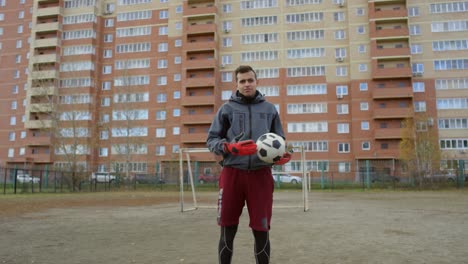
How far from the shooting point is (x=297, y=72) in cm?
5194

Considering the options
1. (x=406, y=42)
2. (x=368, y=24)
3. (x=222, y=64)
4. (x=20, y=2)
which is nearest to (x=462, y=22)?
(x=406, y=42)

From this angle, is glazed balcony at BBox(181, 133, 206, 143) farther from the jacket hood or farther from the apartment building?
the jacket hood

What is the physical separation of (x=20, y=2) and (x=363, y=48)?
55628 millimetres

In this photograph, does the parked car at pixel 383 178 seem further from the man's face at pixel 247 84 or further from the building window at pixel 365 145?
the man's face at pixel 247 84

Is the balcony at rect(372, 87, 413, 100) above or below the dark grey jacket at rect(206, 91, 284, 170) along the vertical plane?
above

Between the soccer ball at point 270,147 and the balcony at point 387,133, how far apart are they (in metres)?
46.9

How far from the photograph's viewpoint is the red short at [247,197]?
360 centimetres

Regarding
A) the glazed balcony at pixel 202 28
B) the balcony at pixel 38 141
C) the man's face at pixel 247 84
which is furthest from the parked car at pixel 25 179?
the glazed balcony at pixel 202 28

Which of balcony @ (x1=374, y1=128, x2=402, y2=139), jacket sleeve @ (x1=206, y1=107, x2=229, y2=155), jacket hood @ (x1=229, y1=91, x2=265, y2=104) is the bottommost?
jacket sleeve @ (x1=206, y1=107, x2=229, y2=155)

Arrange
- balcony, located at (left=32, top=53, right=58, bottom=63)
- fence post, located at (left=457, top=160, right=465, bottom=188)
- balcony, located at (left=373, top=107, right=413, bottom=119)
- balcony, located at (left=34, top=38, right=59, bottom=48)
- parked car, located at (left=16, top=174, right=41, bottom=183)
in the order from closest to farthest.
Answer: parked car, located at (left=16, top=174, right=41, bottom=183) → fence post, located at (left=457, top=160, right=465, bottom=188) → balcony, located at (left=373, top=107, right=413, bottom=119) → balcony, located at (left=32, top=53, right=58, bottom=63) → balcony, located at (left=34, top=38, right=59, bottom=48)

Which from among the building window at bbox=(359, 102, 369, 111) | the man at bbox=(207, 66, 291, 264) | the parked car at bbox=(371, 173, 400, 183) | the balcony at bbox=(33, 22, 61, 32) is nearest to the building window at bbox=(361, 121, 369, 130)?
the building window at bbox=(359, 102, 369, 111)

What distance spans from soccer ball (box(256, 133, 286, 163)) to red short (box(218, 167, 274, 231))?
0.23m

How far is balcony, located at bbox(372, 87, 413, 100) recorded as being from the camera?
4722 cm

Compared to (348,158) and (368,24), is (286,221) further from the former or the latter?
(368,24)
